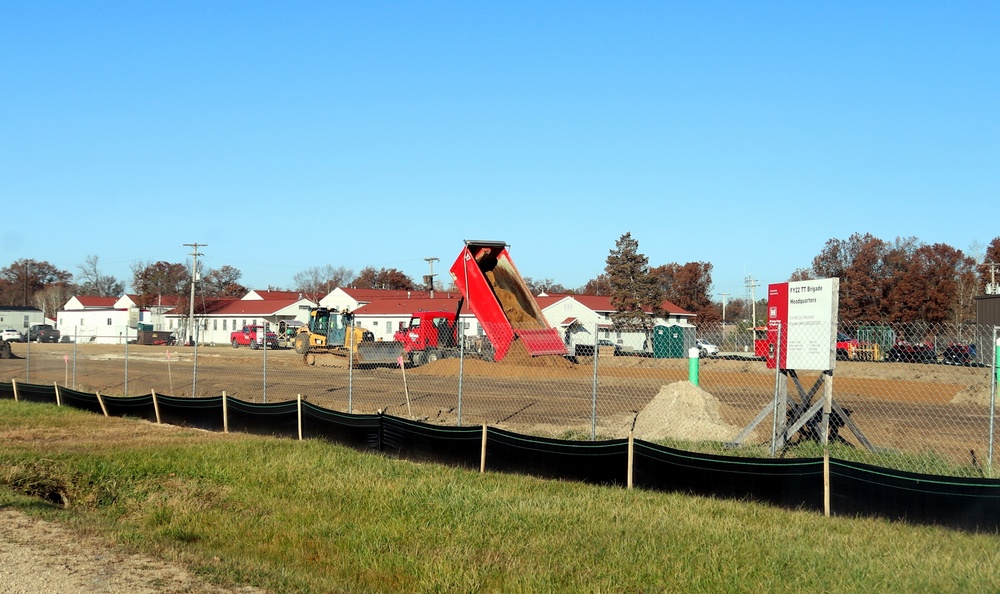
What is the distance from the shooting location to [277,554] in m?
7.94

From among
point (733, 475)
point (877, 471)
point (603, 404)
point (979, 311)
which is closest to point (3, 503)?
point (733, 475)

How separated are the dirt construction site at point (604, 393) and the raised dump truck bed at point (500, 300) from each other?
59 centimetres

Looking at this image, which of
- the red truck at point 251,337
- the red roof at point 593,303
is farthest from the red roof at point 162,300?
the red roof at point 593,303

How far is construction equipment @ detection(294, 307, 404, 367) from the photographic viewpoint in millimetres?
33375

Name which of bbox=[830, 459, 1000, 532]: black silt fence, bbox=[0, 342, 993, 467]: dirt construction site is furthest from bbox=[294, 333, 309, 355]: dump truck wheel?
bbox=[830, 459, 1000, 532]: black silt fence

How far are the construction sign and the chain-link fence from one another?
0.09m

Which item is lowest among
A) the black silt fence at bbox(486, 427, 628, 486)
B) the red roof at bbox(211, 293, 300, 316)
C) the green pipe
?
the black silt fence at bbox(486, 427, 628, 486)

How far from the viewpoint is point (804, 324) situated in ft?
39.9

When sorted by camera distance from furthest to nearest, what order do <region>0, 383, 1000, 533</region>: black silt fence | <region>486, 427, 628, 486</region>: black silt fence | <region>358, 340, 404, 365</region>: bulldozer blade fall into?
<region>358, 340, 404, 365</region>: bulldozer blade → <region>486, 427, 628, 486</region>: black silt fence → <region>0, 383, 1000, 533</region>: black silt fence

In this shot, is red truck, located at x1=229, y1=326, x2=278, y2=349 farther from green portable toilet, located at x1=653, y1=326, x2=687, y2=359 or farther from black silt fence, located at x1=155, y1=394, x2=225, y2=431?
black silt fence, located at x1=155, y1=394, x2=225, y2=431

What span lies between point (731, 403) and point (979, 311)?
94.7ft

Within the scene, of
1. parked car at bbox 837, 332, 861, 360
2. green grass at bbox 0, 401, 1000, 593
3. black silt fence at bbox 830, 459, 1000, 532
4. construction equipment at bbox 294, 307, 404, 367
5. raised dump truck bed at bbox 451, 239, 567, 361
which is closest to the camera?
green grass at bbox 0, 401, 1000, 593

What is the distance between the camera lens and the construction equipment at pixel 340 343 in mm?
33375

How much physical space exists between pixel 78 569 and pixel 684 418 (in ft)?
33.1
